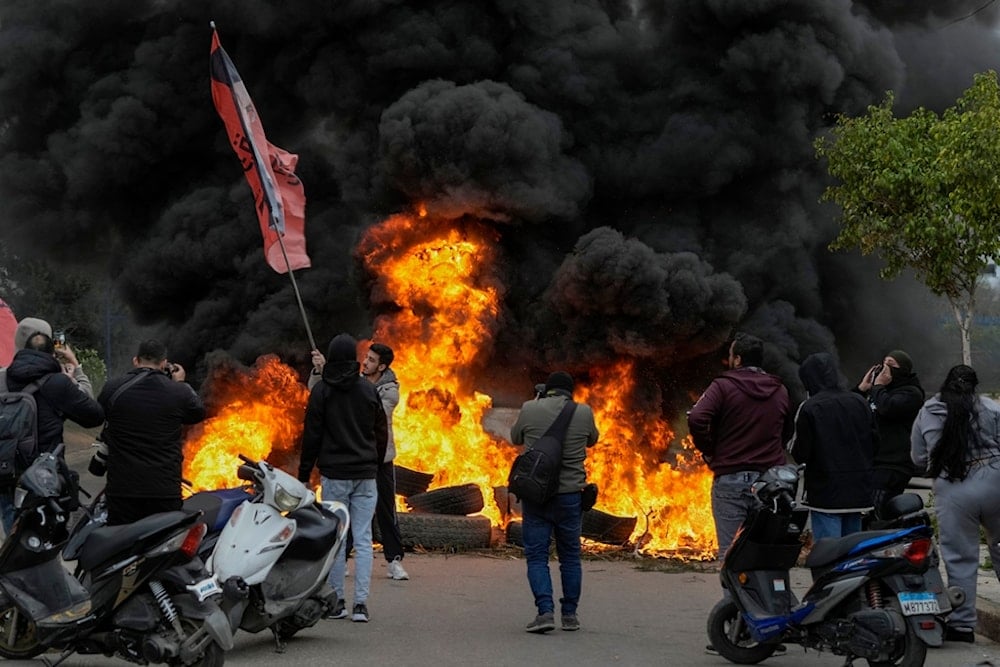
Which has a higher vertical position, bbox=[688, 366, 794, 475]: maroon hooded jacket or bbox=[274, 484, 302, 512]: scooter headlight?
bbox=[688, 366, 794, 475]: maroon hooded jacket

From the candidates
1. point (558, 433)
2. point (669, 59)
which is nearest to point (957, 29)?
point (669, 59)

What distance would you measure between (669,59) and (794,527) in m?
12.2

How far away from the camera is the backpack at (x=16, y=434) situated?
8086 millimetres

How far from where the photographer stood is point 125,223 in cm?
2088

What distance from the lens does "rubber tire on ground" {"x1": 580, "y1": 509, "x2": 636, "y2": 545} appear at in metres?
14.4

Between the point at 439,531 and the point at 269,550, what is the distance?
6213 mm

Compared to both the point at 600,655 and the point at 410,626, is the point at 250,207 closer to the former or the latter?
the point at 410,626

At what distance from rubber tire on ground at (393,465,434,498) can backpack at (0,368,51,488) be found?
7092 millimetres

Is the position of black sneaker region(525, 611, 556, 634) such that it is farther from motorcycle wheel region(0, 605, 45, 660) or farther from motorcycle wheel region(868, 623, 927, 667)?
motorcycle wheel region(0, 605, 45, 660)

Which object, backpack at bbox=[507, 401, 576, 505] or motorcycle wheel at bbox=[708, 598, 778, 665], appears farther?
backpack at bbox=[507, 401, 576, 505]

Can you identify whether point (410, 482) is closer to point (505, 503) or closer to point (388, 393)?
point (505, 503)

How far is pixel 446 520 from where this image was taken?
13867 millimetres

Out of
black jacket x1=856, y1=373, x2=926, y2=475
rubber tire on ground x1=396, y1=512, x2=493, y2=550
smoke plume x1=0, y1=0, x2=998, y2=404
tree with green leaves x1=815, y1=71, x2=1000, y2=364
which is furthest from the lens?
smoke plume x1=0, y1=0, x2=998, y2=404

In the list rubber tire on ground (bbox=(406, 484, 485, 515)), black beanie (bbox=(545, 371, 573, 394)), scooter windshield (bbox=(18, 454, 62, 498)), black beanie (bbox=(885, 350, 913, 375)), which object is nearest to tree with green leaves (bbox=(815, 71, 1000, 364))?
black beanie (bbox=(885, 350, 913, 375))
